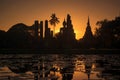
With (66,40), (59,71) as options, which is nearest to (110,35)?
(66,40)

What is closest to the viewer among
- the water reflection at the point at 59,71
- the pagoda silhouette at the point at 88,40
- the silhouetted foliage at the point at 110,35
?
the water reflection at the point at 59,71

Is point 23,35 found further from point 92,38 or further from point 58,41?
point 92,38

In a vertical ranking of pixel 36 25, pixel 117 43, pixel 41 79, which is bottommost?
pixel 41 79

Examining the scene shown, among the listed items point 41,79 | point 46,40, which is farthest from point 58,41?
point 41,79

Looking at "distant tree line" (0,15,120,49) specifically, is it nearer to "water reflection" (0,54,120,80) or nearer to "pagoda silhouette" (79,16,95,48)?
"pagoda silhouette" (79,16,95,48)

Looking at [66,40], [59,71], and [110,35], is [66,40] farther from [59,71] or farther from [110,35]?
[59,71]

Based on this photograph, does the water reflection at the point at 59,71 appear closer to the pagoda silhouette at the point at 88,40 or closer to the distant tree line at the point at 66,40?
the distant tree line at the point at 66,40

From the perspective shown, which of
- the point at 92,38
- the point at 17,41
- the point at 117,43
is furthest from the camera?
the point at 92,38

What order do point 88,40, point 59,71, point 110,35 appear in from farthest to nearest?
point 88,40 → point 110,35 → point 59,71

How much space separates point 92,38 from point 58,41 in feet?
82.2

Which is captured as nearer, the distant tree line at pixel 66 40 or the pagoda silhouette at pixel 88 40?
the distant tree line at pixel 66 40

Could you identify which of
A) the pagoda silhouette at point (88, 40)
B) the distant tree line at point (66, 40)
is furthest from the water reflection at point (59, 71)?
the pagoda silhouette at point (88, 40)

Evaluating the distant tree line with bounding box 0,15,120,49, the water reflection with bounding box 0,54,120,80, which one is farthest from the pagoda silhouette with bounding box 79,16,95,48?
the water reflection with bounding box 0,54,120,80

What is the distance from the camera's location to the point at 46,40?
128250mm
